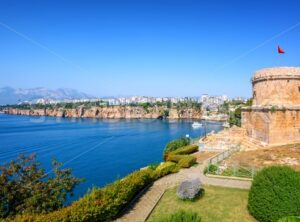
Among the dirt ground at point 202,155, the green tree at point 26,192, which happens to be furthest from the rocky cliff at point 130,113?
the green tree at point 26,192

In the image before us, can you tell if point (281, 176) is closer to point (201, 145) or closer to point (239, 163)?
point (239, 163)

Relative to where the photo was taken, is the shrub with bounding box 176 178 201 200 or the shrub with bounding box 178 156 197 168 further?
the shrub with bounding box 178 156 197 168

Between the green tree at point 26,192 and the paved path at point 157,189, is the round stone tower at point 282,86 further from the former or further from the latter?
the green tree at point 26,192

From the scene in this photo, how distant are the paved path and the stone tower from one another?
25.9 feet

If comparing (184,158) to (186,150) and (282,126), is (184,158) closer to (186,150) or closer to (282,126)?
(186,150)

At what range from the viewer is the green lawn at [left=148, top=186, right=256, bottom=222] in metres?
11.5

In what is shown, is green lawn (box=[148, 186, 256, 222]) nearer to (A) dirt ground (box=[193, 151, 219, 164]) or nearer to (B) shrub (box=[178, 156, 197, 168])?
(B) shrub (box=[178, 156, 197, 168])

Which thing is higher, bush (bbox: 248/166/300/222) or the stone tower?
the stone tower

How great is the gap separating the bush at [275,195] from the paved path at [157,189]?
4138mm

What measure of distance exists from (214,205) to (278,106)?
1429 cm

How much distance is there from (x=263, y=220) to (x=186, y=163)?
10042 millimetres

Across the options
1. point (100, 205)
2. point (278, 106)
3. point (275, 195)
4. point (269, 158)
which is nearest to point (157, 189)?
point (100, 205)

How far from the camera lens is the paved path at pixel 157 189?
12.2 metres

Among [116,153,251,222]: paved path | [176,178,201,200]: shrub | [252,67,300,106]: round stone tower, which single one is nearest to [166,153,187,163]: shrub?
[116,153,251,222]: paved path
